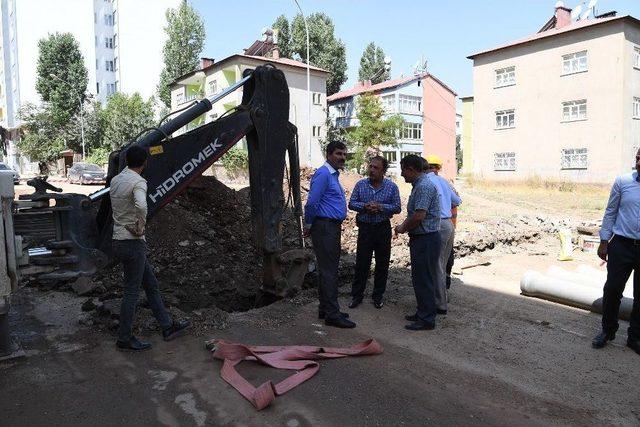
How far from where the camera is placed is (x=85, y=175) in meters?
30.3

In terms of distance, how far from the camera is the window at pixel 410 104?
4316 cm

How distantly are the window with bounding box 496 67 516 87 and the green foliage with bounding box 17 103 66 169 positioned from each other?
35948mm

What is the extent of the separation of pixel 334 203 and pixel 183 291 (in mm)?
2880

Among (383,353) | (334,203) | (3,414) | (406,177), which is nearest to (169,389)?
(3,414)

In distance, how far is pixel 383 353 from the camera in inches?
181

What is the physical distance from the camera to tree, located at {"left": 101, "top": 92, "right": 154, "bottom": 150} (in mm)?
43875

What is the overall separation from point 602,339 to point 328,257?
271 centimetres

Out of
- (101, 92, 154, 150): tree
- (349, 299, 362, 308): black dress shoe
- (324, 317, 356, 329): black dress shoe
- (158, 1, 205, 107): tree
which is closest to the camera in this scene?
(324, 317, 356, 329): black dress shoe

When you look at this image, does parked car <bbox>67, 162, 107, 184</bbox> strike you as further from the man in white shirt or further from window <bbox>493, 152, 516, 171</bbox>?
the man in white shirt

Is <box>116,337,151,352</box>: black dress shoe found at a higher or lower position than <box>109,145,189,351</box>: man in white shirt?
lower

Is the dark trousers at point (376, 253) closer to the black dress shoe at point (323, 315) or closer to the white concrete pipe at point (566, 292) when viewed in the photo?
the black dress shoe at point (323, 315)

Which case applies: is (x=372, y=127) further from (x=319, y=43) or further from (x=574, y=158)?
(x=319, y=43)

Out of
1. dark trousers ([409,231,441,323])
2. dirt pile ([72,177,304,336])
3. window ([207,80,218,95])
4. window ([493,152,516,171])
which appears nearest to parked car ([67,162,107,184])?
window ([207,80,218,95])

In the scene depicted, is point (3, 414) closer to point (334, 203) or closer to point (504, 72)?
point (334, 203)
